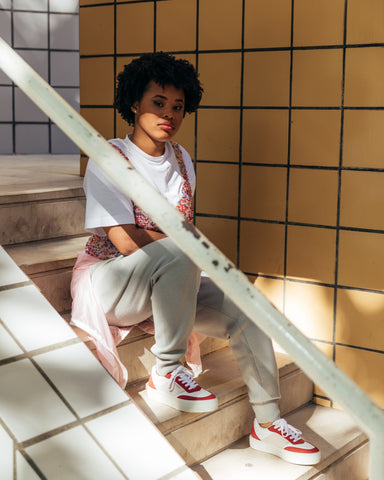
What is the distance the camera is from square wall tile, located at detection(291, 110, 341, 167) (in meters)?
2.42

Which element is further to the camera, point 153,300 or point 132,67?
point 132,67

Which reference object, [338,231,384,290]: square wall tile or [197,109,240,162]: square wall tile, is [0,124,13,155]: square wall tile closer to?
[197,109,240,162]: square wall tile

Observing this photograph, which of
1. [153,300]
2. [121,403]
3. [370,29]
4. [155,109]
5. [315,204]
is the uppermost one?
[370,29]

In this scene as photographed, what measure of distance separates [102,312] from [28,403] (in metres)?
0.50

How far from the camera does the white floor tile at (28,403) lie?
1.46 m

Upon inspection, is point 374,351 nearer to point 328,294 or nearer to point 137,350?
point 328,294

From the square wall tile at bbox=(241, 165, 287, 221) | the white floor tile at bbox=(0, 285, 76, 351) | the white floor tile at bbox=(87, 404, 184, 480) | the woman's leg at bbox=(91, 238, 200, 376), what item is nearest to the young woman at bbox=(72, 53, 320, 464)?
the woman's leg at bbox=(91, 238, 200, 376)

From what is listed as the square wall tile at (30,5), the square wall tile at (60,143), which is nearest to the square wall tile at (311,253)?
the square wall tile at (60,143)

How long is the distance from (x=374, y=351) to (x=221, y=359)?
21.8 inches

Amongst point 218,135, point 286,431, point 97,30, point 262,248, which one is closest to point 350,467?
point 286,431

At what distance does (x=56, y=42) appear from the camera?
488 centimetres

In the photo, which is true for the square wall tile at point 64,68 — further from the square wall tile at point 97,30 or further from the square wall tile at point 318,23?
the square wall tile at point 318,23

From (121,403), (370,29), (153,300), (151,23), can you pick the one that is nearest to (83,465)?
(121,403)

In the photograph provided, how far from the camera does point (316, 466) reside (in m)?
2.06
